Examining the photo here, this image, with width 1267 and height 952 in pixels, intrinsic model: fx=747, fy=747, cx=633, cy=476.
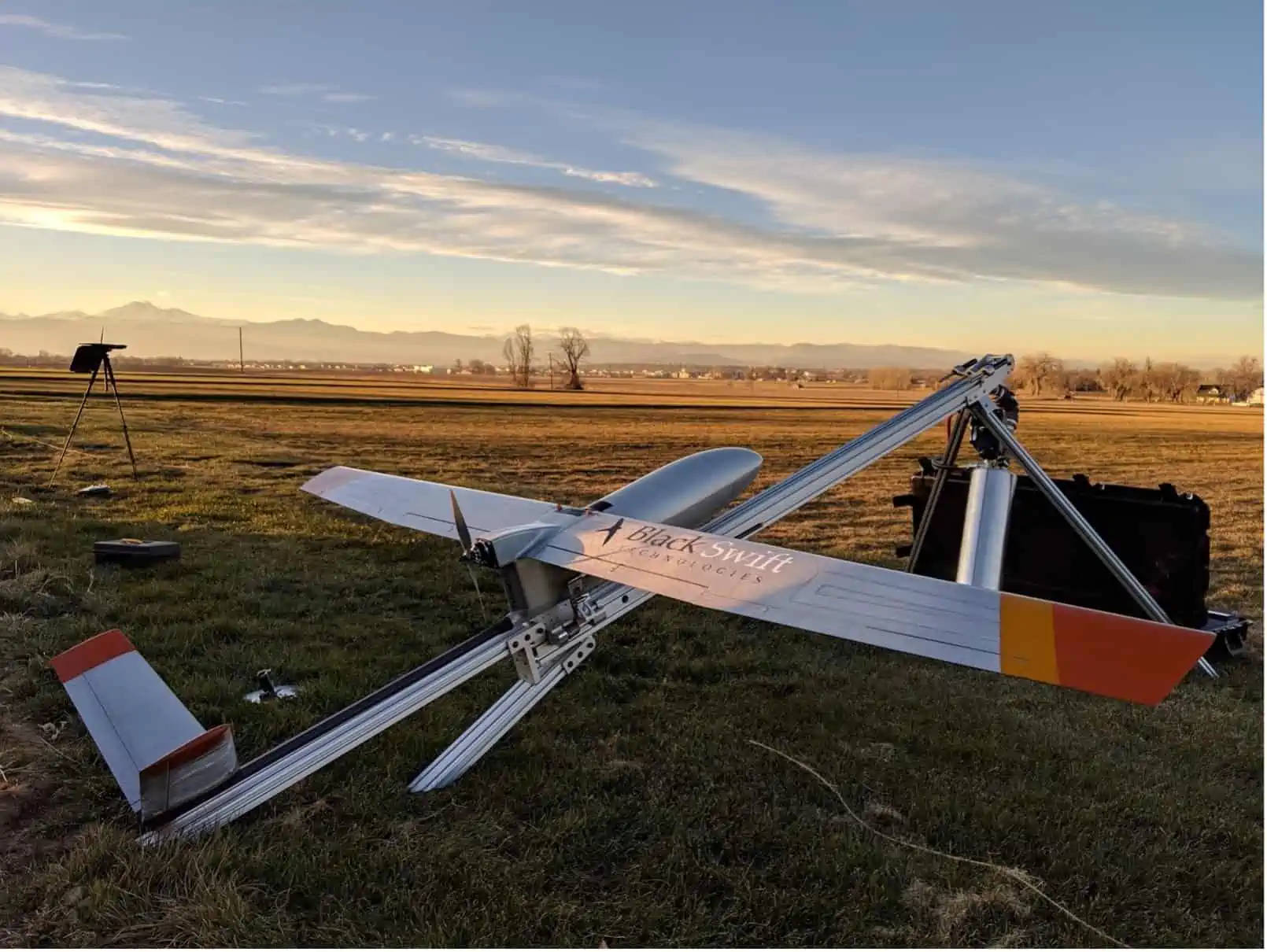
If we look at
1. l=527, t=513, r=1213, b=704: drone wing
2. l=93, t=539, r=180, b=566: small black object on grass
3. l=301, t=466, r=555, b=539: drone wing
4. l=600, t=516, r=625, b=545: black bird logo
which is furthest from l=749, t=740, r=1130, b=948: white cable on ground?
l=93, t=539, r=180, b=566: small black object on grass

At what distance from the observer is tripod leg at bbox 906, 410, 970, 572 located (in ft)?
25.7

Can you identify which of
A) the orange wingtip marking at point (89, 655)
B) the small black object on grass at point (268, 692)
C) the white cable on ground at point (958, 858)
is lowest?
the white cable on ground at point (958, 858)

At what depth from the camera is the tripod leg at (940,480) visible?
783cm

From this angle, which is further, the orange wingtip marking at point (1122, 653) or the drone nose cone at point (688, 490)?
the drone nose cone at point (688, 490)

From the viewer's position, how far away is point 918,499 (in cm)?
1000

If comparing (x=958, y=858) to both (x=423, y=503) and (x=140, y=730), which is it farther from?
(x=140, y=730)

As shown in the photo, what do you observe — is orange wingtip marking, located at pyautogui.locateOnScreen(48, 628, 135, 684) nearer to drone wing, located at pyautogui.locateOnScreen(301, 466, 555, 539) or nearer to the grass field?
the grass field

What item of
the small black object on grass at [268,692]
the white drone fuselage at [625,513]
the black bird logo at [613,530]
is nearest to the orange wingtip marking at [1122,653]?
the black bird logo at [613,530]

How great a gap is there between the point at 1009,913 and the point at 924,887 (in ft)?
1.46

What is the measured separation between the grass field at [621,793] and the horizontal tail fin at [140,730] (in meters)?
0.32

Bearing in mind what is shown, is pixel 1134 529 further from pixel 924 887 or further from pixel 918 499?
pixel 924 887

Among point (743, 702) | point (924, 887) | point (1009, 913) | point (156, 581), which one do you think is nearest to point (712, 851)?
point (924, 887)

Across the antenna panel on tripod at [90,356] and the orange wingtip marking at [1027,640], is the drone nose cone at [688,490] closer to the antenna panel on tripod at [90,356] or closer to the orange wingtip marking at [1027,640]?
the orange wingtip marking at [1027,640]

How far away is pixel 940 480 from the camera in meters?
8.86
